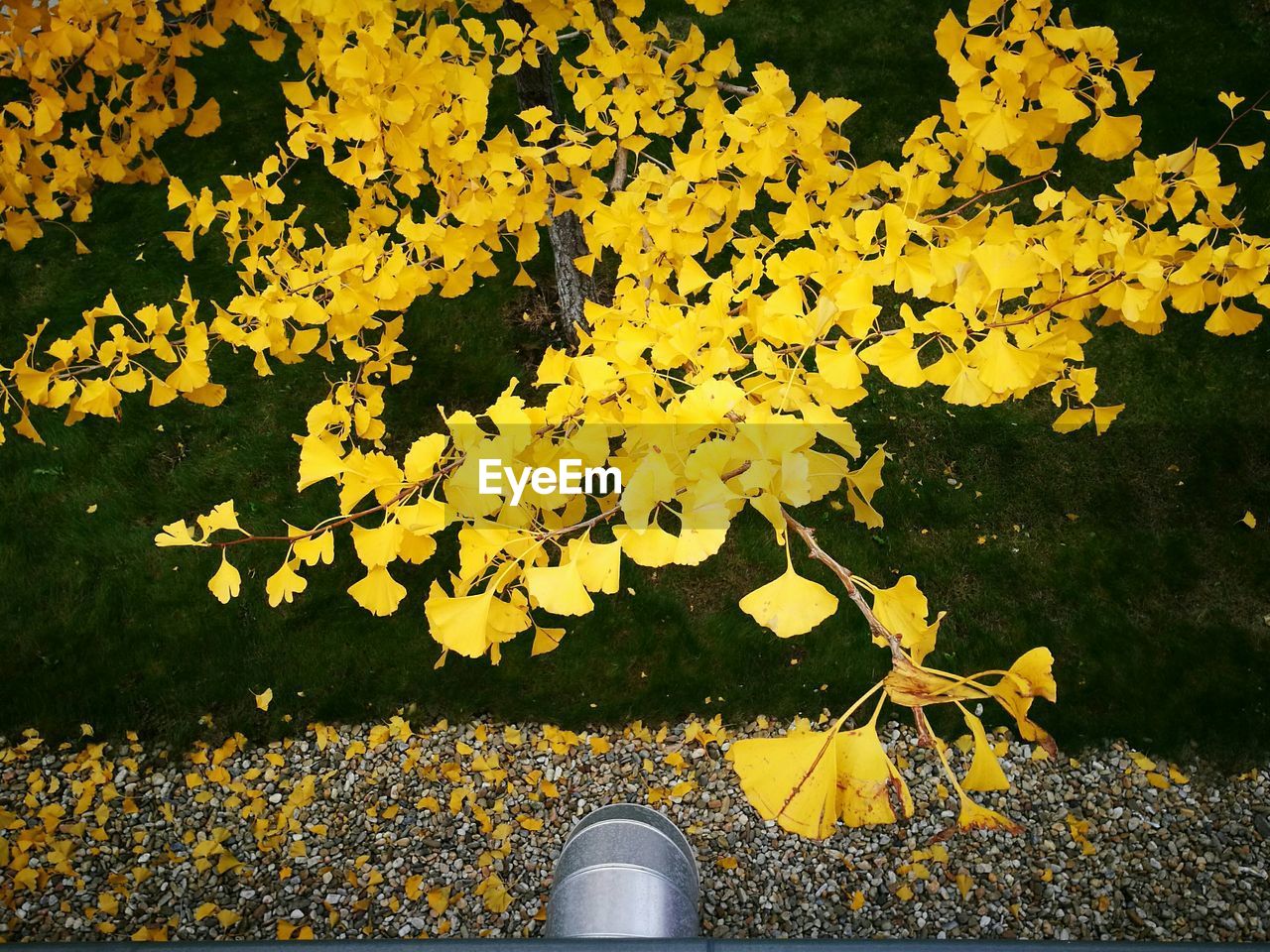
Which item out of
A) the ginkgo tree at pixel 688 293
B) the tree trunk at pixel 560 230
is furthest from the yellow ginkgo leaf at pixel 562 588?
the tree trunk at pixel 560 230

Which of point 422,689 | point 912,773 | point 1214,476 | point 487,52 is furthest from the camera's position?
point 1214,476

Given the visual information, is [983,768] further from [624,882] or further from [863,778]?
[624,882]

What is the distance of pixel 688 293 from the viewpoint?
1939mm

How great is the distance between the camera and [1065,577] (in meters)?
3.83

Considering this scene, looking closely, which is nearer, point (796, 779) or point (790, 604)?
point (796, 779)

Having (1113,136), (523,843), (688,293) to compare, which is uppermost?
(1113,136)

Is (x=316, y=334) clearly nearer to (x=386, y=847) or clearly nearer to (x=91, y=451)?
(x=386, y=847)

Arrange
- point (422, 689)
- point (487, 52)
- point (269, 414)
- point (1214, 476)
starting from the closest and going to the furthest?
point (487, 52), point (422, 689), point (1214, 476), point (269, 414)

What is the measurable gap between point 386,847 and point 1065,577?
3.03m

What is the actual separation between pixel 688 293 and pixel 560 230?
200cm

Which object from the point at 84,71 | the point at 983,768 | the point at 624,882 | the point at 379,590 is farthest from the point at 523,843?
the point at 84,71

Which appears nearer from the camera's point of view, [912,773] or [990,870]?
[990,870]

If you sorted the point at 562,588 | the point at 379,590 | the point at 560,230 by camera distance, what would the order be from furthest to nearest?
the point at 560,230 → the point at 379,590 → the point at 562,588

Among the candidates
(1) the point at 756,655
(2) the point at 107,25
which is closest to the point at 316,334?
(2) the point at 107,25
